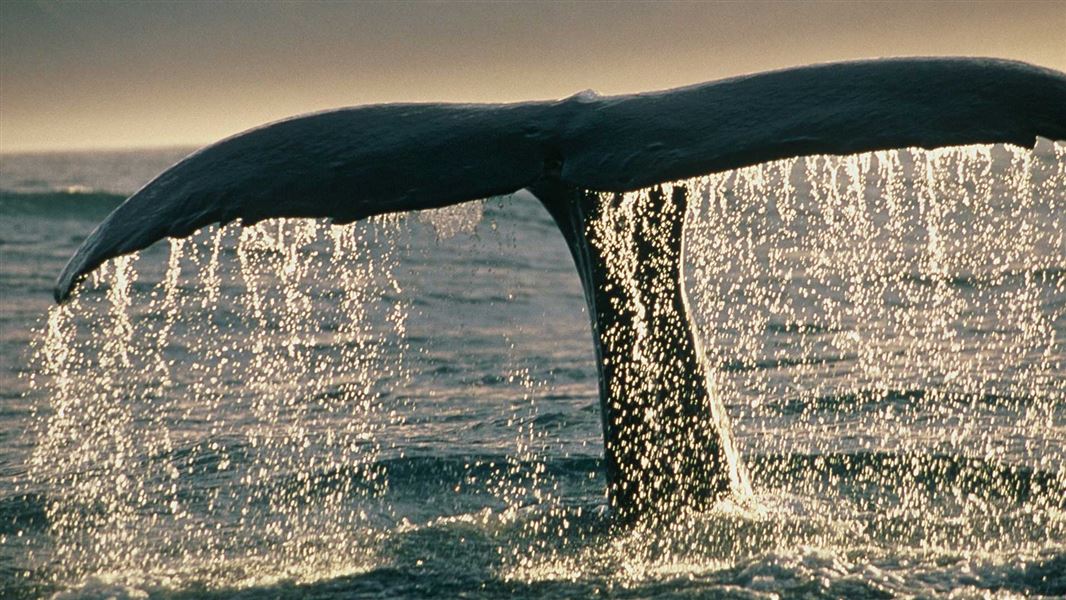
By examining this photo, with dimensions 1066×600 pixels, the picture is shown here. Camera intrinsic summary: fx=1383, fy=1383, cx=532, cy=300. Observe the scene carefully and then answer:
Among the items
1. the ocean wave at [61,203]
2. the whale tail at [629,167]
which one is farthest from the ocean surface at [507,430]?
the ocean wave at [61,203]

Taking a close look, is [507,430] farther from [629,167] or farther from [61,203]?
[61,203]

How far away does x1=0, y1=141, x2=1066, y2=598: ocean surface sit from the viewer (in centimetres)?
488

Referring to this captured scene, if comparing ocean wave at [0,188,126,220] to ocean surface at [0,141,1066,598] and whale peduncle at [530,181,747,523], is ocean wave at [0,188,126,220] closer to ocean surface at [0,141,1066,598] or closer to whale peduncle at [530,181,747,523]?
ocean surface at [0,141,1066,598]

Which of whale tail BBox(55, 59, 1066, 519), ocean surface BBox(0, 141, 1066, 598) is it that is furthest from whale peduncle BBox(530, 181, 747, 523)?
ocean surface BBox(0, 141, 1066, 598)

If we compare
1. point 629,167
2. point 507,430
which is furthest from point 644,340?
point 507,430

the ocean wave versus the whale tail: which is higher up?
the ocean wave

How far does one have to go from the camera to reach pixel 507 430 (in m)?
8.29

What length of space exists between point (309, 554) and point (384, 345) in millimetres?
6498

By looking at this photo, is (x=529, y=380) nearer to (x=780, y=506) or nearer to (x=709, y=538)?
(x=780, y=506)

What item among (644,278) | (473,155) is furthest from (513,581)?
(473,155)

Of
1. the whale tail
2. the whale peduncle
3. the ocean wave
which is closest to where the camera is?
the whale tail

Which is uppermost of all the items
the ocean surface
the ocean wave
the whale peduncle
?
the ocean wave

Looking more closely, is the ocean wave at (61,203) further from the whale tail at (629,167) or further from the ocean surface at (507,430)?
the whale tail at (629,167)

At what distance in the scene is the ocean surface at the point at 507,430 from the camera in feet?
16.0
